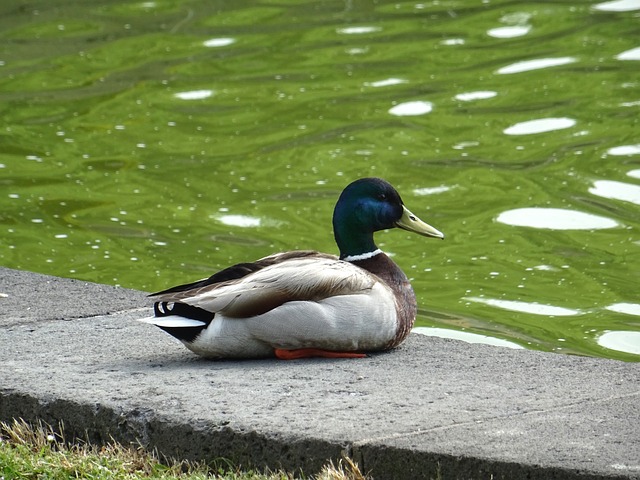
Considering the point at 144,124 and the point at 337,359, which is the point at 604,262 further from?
the point at 144,124

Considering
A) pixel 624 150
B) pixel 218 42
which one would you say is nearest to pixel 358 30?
pixel 218 42

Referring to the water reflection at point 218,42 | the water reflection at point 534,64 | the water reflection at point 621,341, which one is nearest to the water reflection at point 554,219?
the water reflection at point 621,341

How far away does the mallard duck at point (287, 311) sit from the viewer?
17.8 ft

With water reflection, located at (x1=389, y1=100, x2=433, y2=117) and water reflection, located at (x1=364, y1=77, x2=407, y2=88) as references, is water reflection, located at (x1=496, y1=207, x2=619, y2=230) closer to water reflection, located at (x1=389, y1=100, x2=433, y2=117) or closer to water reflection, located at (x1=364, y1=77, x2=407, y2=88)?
water reflection, located at (x1=389, y1=100, x2=433, y2=117)

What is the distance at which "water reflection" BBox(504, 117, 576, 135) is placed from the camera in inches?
450

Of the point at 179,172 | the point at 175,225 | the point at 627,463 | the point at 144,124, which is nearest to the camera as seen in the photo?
the point at 627,463

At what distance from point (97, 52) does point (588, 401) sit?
10057mm

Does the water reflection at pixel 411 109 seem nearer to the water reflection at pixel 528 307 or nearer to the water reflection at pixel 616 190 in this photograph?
the water reflection at pixel 616 190

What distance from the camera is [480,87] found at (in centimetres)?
1261

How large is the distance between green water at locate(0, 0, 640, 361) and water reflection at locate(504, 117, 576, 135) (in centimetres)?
3

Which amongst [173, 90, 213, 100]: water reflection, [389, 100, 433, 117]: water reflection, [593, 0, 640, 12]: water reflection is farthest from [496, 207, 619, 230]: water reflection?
[593, 0, 640, 12]: water reflection

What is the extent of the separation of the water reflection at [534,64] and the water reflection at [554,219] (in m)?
3.67

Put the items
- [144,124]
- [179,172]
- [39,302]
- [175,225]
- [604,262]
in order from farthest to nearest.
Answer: [144,124]
[179,172]
[175,225]
[604,262]
[39,302]

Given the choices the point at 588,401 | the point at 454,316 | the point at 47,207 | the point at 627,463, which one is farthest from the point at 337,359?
the point at 47,207
